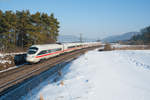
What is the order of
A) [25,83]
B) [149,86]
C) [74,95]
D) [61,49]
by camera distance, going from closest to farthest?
[74,95], [149,86], [25,83], [61,49]

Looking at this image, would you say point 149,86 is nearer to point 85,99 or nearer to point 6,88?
point 85,99

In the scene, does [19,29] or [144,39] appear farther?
[144,39]

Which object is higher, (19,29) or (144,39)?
(19,29)

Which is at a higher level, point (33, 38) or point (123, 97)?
point (33, 38)

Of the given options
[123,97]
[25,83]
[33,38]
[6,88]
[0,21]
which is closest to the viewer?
[123,97]

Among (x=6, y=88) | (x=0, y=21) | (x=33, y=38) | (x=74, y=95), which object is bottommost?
(x=6, y=88)

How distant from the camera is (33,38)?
33.6 meters

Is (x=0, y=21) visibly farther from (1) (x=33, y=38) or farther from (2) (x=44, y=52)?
(2) (x=44, y=52)

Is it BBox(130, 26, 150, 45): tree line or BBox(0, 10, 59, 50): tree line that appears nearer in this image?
BBox(0, 10, 59, 50): tree line

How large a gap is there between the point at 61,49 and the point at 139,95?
84.4 feet

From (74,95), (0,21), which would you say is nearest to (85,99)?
(74,95)

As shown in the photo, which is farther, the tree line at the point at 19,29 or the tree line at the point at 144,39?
the tree line at the point at 144,39

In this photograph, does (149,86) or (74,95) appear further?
(149,86)

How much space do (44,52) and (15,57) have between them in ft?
16.6
